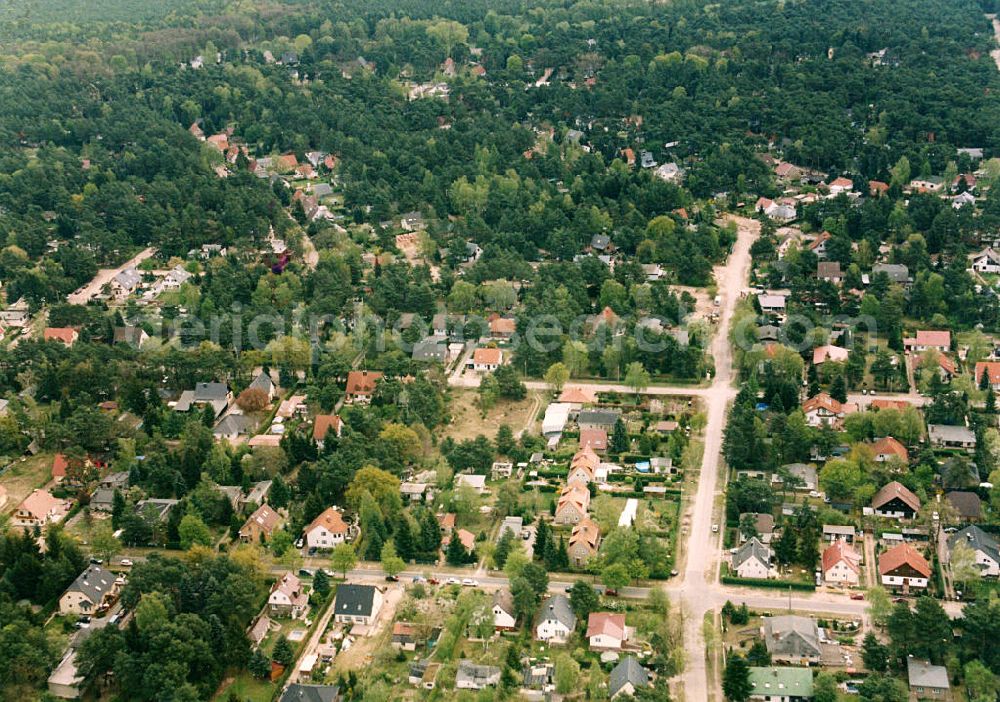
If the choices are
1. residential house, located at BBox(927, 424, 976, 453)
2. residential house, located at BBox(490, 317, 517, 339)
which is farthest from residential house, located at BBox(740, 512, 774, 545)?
residential house, located at BBox(490, 317, 517, 339)

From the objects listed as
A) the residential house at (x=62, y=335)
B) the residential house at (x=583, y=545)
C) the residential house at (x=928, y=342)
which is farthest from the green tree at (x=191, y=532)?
the residential house at (x=928, y=342)

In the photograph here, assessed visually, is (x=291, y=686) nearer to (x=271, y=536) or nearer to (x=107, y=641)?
(x=107, y=641)

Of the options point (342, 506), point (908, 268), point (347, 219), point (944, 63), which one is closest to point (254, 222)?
point (347, 219)

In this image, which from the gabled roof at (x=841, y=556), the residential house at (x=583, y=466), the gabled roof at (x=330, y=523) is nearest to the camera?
A: the gabled roof at (x=841, y=556)

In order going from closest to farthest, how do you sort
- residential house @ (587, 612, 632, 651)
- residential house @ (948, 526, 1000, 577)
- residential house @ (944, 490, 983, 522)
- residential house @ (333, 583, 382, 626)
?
residential house @ (587, 612, 632, 651)
residential house @ (333, 583, 382, 626)
residential house @ (948, 526, 1000, 577)
residential house @ (944, 490, 983, 522)

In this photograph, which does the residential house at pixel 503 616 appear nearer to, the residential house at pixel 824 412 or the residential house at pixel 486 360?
the residential house at pixel 824 412

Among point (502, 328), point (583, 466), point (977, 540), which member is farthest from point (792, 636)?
point (502, 328)

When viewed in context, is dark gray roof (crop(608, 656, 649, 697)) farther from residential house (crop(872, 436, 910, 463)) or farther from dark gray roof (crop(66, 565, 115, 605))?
dark gray roof (crop(66, 565, 115, 605))
